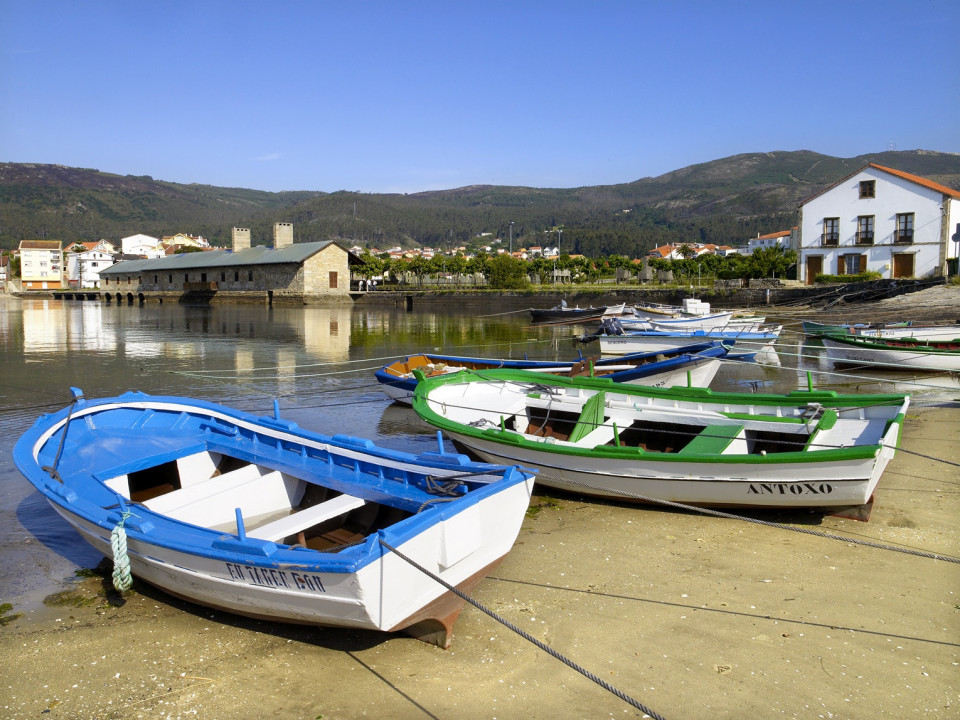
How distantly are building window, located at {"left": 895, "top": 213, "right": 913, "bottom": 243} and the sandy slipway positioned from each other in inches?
1716

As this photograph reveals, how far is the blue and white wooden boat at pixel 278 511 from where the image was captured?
179 inches

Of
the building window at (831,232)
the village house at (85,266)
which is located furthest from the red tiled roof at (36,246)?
the building window at (831,232)

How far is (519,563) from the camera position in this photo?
21.9 feet

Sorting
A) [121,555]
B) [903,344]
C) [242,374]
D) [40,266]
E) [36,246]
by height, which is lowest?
[242,374]

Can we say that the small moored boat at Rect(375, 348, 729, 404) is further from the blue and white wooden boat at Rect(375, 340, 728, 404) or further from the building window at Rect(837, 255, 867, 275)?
the building window at Rect(837, 255, 867, 275)

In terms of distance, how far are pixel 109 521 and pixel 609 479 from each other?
16.6ft

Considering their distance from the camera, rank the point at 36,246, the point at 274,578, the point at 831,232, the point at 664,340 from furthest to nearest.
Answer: the point at 36,246, the point at 831,232, the point at 664,340, the point at 274,578

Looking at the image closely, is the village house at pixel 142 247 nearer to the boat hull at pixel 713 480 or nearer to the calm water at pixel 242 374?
the calm water at pixel 242 374

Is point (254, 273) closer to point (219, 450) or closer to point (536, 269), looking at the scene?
point (536, 269)

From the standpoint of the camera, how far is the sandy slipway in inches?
177

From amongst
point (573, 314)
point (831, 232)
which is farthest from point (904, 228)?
point (573, 314)

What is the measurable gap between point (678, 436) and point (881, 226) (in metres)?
43.1

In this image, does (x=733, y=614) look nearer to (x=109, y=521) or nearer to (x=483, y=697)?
(x=483, y=697)

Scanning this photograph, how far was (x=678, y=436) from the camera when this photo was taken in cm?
928
